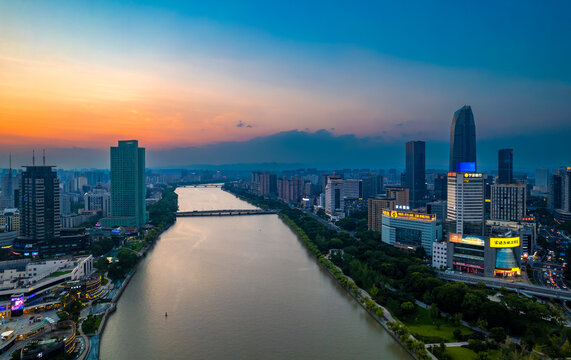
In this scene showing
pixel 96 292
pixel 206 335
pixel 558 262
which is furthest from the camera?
pixel 558 262

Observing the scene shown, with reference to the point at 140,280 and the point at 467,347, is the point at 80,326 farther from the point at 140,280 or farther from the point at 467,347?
the point at 467,347

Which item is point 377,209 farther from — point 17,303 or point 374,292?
point 17,303

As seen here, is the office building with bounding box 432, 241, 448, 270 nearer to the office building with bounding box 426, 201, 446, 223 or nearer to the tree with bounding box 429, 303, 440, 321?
the tree with bounding box 429, 303, 440, 321

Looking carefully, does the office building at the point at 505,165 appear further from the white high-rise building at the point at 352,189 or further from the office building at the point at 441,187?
the white high-rise building at the point at 352,189

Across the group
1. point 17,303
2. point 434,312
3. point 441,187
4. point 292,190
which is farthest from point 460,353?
point 292,190

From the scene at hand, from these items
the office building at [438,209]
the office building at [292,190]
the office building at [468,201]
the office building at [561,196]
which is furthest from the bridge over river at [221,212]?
the office building at [561,196]

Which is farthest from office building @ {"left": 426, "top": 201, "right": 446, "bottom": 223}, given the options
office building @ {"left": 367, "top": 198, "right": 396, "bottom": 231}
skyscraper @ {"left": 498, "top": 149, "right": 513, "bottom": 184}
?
skyscraper @ {"left": 498, "top": 149, "right": 513, "bottom": 184}

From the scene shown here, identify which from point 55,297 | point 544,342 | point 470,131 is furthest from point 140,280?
point 470,131
